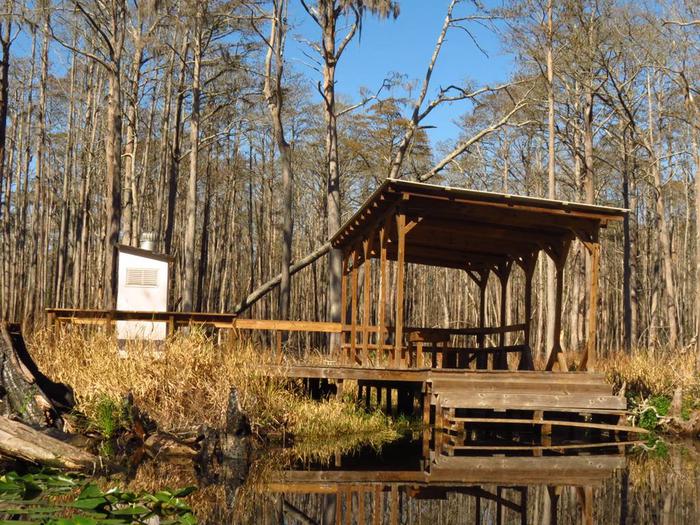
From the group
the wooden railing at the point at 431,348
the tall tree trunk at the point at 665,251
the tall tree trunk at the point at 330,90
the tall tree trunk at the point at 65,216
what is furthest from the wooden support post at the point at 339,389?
the tall tree trunk at the point at 65,216

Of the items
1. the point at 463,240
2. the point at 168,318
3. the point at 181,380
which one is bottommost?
the point at 181,380

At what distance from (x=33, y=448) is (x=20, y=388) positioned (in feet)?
7.28

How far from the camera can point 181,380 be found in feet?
37.4

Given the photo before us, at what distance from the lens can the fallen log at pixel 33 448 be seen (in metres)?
7.97

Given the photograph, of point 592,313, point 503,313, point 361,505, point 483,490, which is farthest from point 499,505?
point 503,313

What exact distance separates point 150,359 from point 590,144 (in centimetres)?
1572

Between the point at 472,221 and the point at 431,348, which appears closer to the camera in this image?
the point at 472,221

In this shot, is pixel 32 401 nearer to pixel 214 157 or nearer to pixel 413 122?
pixel 413 122

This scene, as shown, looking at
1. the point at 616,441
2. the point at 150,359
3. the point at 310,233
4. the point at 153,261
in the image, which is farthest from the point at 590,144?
the point at 310,233

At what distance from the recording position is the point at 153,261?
16.1 m

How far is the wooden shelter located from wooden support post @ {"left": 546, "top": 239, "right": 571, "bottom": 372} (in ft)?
0.06

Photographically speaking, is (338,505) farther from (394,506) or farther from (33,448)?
(33,448)

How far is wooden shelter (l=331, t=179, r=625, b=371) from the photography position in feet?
42.0

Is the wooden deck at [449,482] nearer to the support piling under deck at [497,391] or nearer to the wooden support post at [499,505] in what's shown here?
the wooden support post at [499,505]
